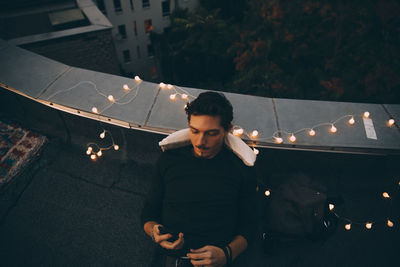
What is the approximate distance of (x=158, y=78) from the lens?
28.9 m

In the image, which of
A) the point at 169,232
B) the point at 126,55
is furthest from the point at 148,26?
the point at 169,232

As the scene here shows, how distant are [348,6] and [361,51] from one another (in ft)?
5.84

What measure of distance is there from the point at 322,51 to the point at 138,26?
19.9 meters

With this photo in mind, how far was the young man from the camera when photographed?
7.45 feet

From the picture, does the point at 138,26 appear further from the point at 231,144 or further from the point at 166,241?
the point at 166,241

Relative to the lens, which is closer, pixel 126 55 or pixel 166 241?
pixel 166 241

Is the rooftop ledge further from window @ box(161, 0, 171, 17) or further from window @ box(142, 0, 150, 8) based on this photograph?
window @ box(161, 0, 171, 17)

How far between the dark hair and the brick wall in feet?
24.6

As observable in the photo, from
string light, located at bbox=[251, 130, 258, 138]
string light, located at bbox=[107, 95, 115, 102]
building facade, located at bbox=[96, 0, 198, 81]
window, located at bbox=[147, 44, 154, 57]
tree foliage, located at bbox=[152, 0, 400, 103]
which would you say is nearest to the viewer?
string light, located at bbox=[251, 130, 258, 138]

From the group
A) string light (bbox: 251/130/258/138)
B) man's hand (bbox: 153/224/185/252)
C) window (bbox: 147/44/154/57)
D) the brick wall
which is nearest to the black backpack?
string light (bbox: 251/130/258/138)

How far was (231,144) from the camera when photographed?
2.43 m

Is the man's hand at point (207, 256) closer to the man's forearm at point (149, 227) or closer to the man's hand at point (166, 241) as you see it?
the man's hand at point (166, 241)

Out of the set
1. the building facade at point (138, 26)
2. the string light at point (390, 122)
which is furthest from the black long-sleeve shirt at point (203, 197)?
the building facade at point (138, 26)

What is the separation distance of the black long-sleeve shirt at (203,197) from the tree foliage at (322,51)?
312 inches
